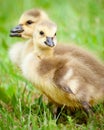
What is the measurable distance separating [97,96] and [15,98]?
1.74ft

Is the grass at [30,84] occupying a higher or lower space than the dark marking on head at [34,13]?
lower

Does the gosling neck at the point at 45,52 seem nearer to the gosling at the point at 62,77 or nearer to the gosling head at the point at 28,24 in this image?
the gosling at the point at 62,77

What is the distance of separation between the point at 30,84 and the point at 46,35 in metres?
0.58

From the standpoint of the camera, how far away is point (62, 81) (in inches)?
125

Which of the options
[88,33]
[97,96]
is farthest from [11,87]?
[88,33]

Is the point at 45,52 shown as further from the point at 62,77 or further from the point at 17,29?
the point at 17,29

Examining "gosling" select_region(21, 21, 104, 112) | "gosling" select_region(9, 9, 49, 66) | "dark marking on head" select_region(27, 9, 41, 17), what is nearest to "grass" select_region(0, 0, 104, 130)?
"gosling" select_region(21, 21, 104, 112)

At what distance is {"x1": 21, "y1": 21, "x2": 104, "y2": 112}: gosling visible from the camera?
3180 mm

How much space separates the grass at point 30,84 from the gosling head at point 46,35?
13.2 inches

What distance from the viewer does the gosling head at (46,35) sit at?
11.0ft

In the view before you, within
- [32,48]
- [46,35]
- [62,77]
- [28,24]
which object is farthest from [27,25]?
[62,77]

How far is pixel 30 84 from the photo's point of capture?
12.7 feet

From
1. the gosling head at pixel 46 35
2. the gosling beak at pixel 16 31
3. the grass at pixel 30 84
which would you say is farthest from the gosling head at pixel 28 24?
the gosling head at pixel 46 35

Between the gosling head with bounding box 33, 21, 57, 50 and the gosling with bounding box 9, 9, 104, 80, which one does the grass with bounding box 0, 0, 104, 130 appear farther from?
the gosling head with bounding box 33, 21, 57, 50
